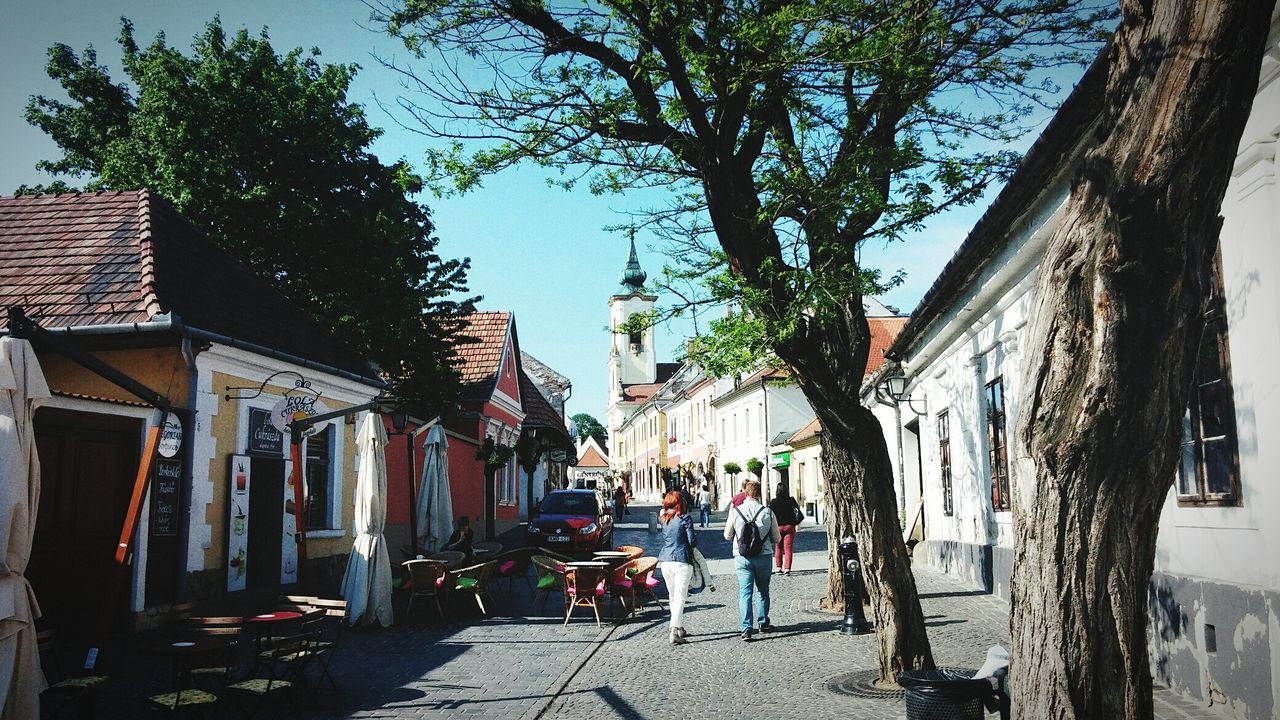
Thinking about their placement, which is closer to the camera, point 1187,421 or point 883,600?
point 1187,421

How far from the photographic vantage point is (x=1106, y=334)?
13.3 ft

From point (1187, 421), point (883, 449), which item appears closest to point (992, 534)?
point (883, 449)

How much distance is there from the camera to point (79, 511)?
10703 millimetres

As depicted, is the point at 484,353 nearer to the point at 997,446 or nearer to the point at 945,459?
the point at 945,459

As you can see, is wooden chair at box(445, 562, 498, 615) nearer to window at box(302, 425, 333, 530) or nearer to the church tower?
window at box(302, 425, 333, 530)

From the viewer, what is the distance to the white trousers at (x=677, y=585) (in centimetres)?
1072

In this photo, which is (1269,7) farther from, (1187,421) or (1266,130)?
(1187,421)

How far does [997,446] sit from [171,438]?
11069mm

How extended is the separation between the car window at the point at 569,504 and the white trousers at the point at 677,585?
10.3 meters

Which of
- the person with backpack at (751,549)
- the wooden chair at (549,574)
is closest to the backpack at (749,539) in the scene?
the person with backpack at (751,549)

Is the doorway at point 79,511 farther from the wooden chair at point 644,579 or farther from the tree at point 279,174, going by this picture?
the tree at point 279,174

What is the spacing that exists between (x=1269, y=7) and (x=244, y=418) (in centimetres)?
1264

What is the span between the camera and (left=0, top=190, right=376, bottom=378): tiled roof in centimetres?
1209

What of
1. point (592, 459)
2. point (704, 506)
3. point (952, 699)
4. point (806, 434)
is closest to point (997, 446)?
point (952, 699)
